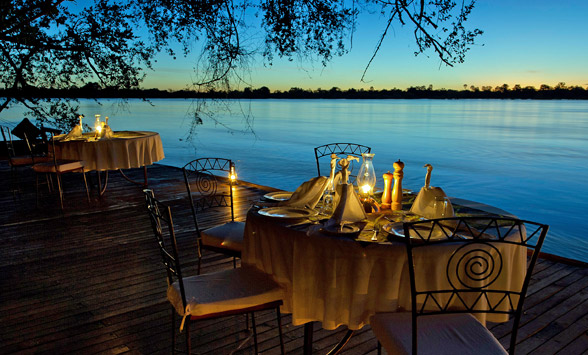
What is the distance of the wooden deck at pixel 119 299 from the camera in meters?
2.40

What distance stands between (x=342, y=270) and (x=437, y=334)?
1.37ft

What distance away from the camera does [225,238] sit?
8.75 feet

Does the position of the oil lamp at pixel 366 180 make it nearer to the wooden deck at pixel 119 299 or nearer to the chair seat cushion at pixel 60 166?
the wooden deck at pixel 119 299

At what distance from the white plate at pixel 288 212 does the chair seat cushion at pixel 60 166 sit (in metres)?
4.22

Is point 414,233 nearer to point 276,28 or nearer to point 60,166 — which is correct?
point 276,28

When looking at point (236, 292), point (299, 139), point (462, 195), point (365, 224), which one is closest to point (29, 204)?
point (236, 292)

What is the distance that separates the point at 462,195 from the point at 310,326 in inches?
375

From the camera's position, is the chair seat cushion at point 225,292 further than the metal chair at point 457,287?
Yes

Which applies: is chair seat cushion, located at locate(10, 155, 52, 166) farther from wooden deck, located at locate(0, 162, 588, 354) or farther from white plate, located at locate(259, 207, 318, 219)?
white plate, located at locate(259, 207, 318, 219)

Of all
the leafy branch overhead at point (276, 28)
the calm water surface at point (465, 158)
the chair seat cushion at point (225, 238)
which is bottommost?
the calm water surface at point (465, 158)

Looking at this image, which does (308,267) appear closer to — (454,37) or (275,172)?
(454,37)

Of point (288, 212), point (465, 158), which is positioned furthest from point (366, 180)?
point (465, 158)

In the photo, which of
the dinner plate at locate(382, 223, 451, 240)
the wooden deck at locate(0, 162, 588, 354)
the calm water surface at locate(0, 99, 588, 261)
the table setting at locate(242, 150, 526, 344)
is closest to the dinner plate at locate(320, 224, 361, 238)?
the table setting at locate(242, 150, 526, 344)

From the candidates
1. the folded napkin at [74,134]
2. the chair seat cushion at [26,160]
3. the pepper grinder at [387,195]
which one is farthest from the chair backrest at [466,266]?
the chair seat cushion at [26,160]
